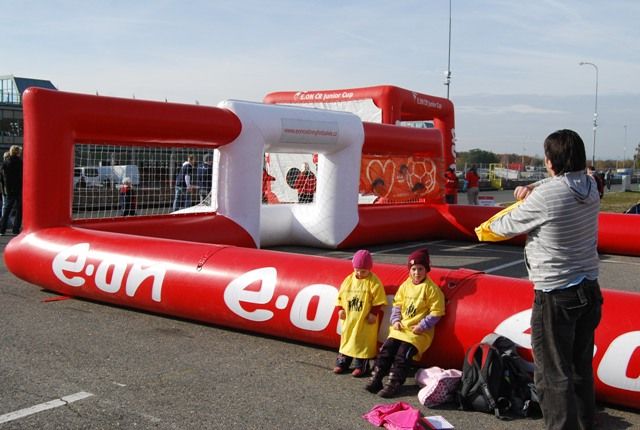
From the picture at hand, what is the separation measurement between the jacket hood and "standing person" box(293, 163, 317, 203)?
35.1ft

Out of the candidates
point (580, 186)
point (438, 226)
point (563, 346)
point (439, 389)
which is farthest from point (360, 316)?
point (438, 226)

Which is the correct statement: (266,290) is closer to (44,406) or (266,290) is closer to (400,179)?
(44,406)

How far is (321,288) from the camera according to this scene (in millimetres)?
5457

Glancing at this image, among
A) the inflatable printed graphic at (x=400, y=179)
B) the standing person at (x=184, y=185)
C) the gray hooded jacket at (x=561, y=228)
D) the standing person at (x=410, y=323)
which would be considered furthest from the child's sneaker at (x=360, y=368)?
the inflatable printed graphic at (x=400, y=179)

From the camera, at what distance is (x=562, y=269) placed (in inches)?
144

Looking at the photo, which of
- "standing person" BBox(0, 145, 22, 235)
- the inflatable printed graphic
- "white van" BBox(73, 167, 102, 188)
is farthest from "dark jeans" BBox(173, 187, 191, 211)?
the inflatable printed graphic

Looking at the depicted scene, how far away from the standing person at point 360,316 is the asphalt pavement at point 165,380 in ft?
0.59

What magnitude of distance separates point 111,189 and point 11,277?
301cm

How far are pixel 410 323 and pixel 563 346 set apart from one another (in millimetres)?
1391

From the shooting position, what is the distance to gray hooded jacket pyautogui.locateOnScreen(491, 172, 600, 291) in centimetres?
367

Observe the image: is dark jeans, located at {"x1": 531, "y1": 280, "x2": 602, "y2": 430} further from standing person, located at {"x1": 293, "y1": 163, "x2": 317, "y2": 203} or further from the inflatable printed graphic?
standing person, located at {"x1": 293, "y1": 163, "x2": 317, "y2": 203}

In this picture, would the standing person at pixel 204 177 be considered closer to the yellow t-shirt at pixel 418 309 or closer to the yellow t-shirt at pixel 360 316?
the yellow t-shirt at pixel 360 316

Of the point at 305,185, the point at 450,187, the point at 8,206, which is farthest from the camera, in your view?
the point at 450,187

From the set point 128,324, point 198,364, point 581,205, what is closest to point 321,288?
point 198,364
